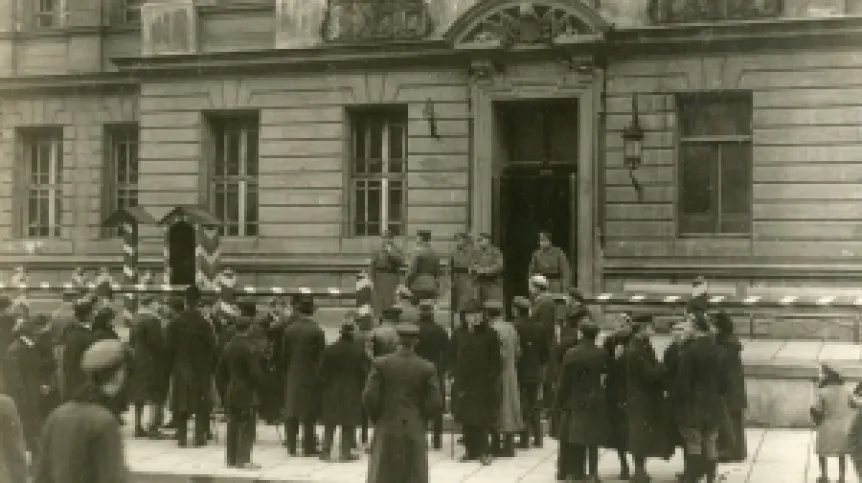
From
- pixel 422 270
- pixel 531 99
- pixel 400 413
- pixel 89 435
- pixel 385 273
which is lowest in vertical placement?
pixel 400 413

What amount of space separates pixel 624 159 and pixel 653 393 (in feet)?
29.6

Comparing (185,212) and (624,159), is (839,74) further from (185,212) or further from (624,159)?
(185,212)

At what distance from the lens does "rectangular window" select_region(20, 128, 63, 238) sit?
24.6m

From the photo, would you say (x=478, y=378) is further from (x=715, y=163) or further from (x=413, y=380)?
(x=715, y=163)

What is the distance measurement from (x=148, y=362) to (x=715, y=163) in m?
11.4

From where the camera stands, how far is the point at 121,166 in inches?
965

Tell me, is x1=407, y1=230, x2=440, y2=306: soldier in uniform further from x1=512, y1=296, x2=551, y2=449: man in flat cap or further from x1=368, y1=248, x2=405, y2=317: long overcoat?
x1=512, y1=296, x2=551, y2=449: man in flat cap

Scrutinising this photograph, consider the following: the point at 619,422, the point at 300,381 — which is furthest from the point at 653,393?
the point at 300,381

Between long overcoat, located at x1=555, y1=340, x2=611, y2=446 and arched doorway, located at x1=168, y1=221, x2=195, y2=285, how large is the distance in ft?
39.3

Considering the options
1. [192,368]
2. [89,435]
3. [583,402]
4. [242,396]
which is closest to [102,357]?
[89,435]

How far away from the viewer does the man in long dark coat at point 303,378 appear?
12.2m

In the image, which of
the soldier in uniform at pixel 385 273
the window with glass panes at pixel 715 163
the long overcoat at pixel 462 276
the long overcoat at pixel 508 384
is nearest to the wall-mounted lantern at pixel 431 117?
the soldier in uniform at pixel 385 273

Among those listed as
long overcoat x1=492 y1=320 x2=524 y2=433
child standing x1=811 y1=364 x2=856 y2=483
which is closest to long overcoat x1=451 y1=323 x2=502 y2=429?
long overcoat x1=492 y1=320 x2=524 y2=433

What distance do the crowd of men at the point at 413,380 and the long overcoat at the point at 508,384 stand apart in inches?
0.8
